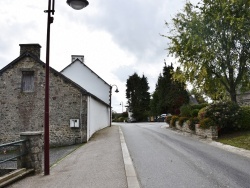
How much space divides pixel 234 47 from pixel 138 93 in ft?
159

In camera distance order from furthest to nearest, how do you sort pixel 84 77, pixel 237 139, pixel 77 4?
1. pixel 84 77
2. pixel 237 139
3. pixel 77 4

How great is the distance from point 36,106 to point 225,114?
12.9 metres

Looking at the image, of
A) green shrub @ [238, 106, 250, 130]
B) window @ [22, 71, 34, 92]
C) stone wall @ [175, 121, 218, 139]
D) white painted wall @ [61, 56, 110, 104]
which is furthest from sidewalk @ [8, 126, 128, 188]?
white painted wall @ [61, 56, 110, 104]

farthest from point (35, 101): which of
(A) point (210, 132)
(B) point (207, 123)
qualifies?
(A) point (210, 132)

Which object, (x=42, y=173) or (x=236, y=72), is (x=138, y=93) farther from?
(x=42, y=173)

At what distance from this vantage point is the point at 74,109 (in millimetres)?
19531

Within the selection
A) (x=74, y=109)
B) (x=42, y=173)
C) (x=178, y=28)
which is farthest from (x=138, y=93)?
(x=42, y=173)

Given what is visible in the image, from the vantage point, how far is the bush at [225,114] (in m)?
17.7

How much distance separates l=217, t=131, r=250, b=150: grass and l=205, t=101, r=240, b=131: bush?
2.09 ft

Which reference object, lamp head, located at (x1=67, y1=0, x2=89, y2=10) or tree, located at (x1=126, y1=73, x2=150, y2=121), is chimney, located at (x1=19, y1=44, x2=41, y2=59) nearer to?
lamp head, located at (x1=67, y1=0, x2=89, y2=10)

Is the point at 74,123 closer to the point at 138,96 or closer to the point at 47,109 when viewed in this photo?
the point at 47,109

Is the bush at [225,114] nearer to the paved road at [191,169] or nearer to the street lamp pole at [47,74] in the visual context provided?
the paved road at [191,169]

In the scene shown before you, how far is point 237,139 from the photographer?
51.6 ft

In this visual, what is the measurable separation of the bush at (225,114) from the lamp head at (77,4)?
12489 millimetres
